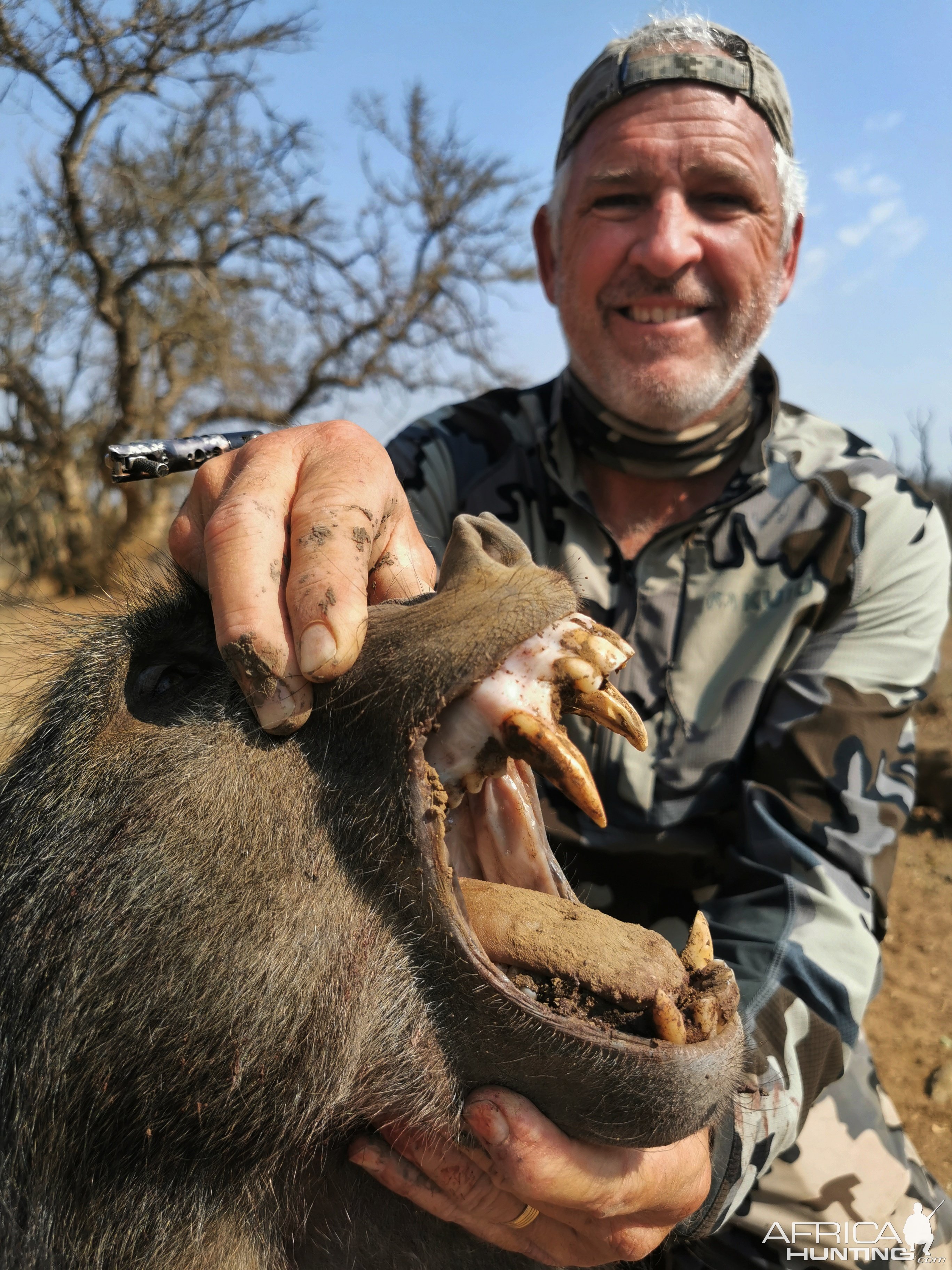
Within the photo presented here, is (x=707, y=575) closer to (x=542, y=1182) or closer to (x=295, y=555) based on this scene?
(x=295, y=555)

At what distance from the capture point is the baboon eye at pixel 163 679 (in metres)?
1.81

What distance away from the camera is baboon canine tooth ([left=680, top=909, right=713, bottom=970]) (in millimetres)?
1640

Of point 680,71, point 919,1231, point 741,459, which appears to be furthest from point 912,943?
point 680,71

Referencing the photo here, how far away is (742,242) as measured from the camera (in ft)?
10.9

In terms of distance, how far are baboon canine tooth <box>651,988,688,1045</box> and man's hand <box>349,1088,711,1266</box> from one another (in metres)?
0.25

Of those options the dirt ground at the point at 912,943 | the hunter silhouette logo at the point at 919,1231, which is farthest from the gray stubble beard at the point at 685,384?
the hunter silhouette logo at the point at 919,1231

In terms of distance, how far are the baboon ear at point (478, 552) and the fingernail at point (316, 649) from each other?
7.9 inches

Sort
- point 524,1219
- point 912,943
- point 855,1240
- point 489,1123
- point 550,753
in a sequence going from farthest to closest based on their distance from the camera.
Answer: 1. point 912,943
2. point 855,1240
3. point 524,1219
4. point 489,1123
5. point 550,753

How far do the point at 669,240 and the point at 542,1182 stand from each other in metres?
2.74

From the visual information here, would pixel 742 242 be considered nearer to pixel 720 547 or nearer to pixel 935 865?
pixel 720 547

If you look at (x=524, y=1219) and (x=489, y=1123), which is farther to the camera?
(x=524, y=1219)

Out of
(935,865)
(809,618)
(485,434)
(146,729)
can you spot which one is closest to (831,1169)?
(809,618)

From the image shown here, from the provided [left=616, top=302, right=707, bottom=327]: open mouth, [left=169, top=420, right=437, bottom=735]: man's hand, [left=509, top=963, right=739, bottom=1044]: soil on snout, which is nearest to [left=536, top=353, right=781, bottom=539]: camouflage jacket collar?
[left=616, top=302, right=707, bottom=327]: open mouth

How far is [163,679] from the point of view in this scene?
184cm
